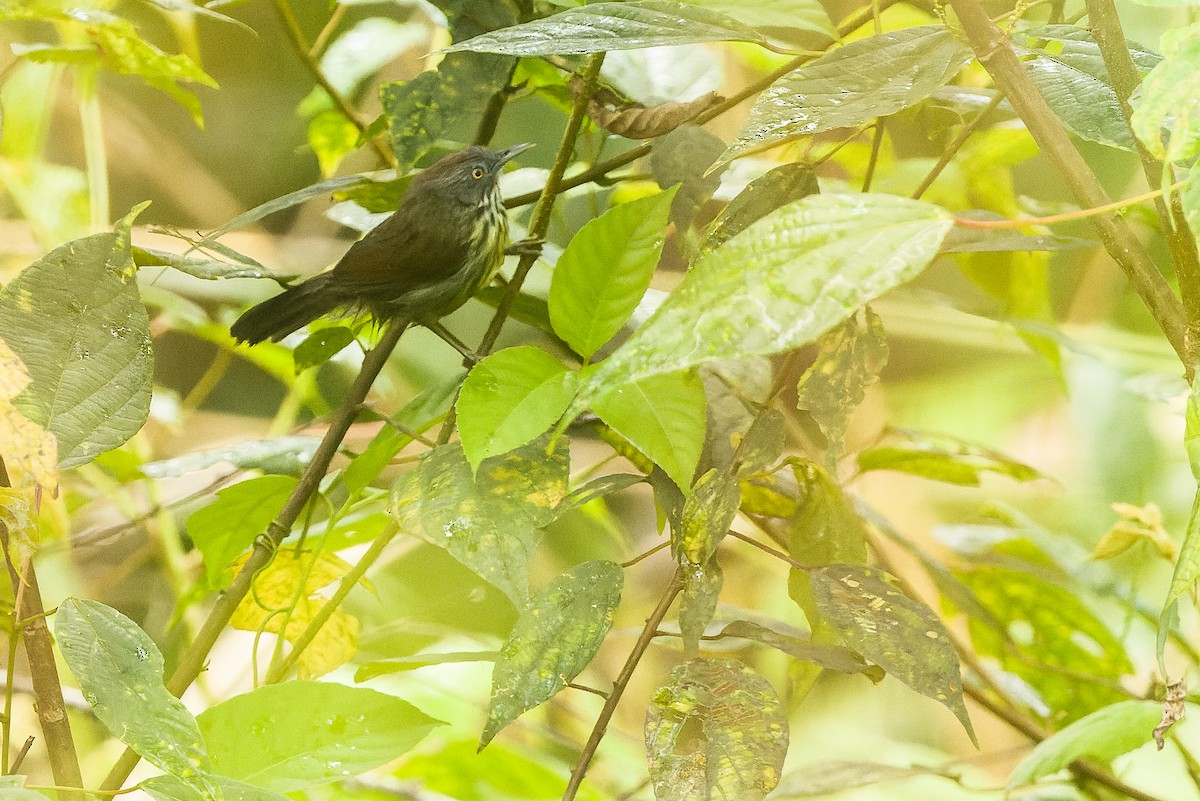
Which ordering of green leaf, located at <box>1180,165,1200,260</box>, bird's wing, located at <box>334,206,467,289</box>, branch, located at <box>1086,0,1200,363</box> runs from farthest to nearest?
bird's wing, located at <box>334,206,467,289</box> → branch, located at <box>1086,0,1200,363</box> → green leaf, located at <box>1180,165,1200,260</box>

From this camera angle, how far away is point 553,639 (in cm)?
51

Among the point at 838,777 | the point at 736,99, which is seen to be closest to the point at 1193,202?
the point at 736,99

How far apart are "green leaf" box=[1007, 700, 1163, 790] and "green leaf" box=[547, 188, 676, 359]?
43 centimetres

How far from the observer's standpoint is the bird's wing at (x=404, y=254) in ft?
2.75

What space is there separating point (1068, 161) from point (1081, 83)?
92 millimetres

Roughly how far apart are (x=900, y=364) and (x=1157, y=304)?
3.80ft

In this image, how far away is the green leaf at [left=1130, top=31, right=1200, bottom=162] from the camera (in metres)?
0.29

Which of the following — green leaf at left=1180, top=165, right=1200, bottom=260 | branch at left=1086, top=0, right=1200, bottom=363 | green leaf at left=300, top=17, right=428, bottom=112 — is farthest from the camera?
green leaf at left=300, top=17, right=428, bottom=112

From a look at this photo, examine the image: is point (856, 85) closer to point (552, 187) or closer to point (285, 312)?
point (552, 187)

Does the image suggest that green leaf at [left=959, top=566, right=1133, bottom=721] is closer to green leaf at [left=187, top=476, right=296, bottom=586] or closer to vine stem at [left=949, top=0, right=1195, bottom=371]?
vine stem at [left=949, top=0, right=1195, bottom=371]

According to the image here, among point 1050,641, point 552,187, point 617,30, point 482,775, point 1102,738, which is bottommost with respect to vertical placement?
point 482,775

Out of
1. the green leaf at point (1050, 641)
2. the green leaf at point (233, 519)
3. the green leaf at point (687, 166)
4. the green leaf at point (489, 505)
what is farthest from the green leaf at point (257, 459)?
the green leaf at point (1050, 641)

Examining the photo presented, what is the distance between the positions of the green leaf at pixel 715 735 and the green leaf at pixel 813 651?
0.04 m

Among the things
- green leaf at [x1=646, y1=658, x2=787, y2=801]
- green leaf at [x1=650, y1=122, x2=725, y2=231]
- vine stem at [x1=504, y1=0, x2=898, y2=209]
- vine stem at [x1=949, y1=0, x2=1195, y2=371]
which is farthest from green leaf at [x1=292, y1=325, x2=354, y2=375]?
vine stem at [x1=949, y1=0, x2=1195, y2=371]
